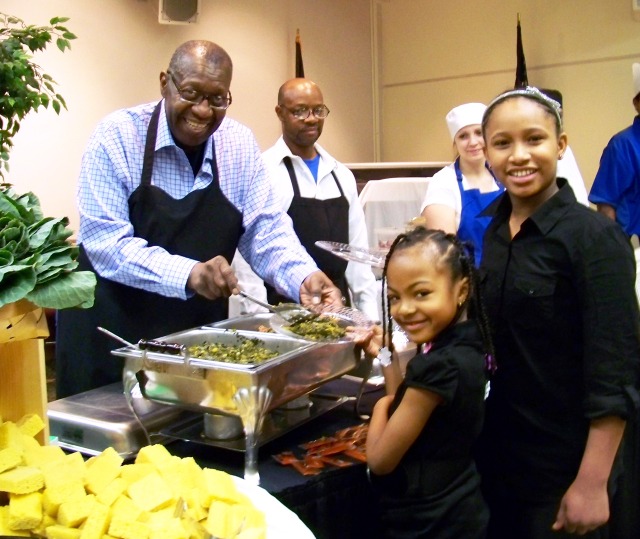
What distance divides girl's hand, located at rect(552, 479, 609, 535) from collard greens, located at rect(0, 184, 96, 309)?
83 centimetres

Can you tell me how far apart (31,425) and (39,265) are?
0.84 ft

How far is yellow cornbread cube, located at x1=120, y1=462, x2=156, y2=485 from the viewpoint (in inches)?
38.8

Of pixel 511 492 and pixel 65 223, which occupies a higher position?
pixel 65 223

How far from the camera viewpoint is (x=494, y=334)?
50.1 inches

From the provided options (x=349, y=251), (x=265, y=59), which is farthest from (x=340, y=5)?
(x=349, y=251)

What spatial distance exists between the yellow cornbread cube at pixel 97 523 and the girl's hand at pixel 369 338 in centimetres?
67

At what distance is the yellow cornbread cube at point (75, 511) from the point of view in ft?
2.92

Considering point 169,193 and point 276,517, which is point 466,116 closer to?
point 169,193

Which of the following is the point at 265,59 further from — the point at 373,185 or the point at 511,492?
the point at 511,492

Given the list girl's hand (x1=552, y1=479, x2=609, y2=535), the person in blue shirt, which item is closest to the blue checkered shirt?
girl's hand (x1=552, y1=479, x2=609, y2=535)

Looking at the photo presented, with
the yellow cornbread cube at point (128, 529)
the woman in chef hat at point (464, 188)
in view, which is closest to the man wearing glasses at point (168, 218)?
the woman in chef hat at point (464, 188)

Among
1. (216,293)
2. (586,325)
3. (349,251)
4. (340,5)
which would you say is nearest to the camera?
(586,325)

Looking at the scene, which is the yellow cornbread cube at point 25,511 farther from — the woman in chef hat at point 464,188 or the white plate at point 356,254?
the woman in chef hat at point 464,188

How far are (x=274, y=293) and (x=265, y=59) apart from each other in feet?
8.78
